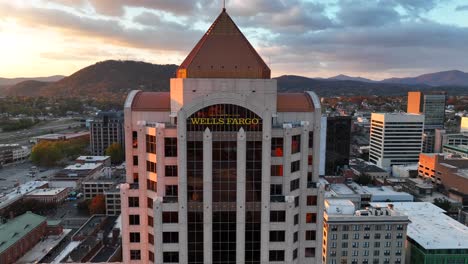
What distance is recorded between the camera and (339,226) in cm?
8669

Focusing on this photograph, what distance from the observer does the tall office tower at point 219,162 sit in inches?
1619

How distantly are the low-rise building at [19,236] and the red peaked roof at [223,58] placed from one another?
80.7 m

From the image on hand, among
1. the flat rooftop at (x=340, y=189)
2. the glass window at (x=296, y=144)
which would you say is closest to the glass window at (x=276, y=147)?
the glass window at (x=296, y=144)

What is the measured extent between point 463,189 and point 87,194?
490 ft

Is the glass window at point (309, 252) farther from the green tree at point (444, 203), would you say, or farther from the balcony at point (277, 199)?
the green tree at point (444, 203)

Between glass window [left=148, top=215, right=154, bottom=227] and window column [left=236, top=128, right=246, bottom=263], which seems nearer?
window column [left=236, top=128, right=246, bottom=263]

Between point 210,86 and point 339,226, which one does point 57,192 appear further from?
point 210,86

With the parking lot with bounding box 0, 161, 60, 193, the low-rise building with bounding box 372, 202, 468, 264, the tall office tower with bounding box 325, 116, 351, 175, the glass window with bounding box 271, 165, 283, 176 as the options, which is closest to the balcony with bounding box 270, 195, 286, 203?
the glass window with bounding box 271, 165, 283, 176

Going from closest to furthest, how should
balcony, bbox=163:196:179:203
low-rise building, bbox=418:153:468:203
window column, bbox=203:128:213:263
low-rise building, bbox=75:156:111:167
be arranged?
window column, bbox=203:128:213:263 < balcony, bbox=163:196:179:203 < low-rise building, bbox=418:153:468:203 < low-rise building, bbox=75:156:111:167

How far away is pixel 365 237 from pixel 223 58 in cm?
6397

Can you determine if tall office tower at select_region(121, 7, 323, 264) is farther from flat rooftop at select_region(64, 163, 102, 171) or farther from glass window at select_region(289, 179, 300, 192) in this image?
flat rooftop at select_region(64, 163, 102, 171)

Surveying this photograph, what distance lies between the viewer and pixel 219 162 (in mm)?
41375

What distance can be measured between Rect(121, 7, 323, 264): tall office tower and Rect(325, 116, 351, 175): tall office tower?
124298 millimetres

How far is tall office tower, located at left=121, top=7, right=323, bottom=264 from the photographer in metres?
41.1
